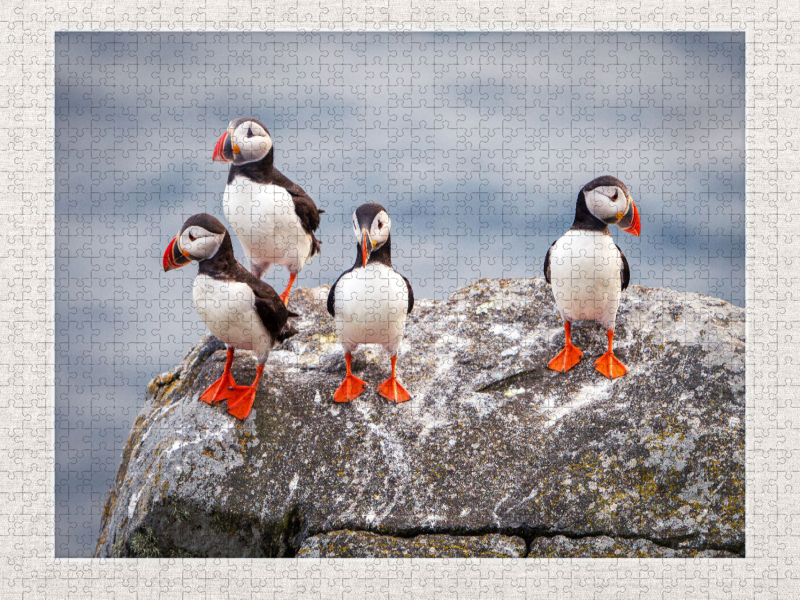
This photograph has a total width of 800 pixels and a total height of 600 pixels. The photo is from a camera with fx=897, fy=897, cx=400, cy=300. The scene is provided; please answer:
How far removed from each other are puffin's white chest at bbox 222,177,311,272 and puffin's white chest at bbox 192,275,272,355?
4.26 ft

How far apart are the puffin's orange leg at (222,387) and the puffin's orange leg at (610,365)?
3.21 meters

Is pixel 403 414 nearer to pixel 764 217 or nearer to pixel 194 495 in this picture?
pixel 194 495

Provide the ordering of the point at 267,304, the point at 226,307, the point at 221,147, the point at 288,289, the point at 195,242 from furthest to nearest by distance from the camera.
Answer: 1. the point at 288,289
2. the point at 221,147
3. the point at 267,304
4. the point at 226,307
5. the point at 195,242

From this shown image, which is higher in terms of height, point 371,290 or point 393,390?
point 371,290

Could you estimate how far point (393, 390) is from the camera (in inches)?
306

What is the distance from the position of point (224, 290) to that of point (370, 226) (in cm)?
129

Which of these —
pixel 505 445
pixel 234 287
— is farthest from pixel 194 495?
pixel 505 445

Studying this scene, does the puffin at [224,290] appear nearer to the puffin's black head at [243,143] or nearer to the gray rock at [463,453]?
the gray rock at [463,453]

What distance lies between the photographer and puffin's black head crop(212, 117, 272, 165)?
8.20 meters

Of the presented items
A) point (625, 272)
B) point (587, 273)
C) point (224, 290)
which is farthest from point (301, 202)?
point (625, 272)

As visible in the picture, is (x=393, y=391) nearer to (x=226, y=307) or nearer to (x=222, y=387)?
(x=222, y=387)

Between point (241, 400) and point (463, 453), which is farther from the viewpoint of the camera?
point (241, 400)

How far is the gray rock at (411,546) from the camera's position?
6715mm

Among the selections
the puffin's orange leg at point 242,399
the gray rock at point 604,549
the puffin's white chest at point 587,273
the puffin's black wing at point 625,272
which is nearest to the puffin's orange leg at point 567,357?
the puffin's white chest at point 587,273
